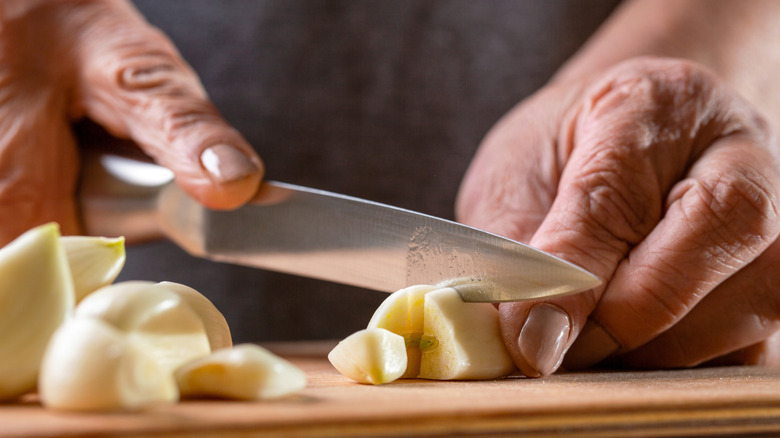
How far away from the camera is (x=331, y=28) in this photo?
160cm

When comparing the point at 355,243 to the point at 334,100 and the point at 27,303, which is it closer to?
the point at 27,303

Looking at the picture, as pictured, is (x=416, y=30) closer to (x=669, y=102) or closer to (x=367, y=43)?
(x=367, y=43)

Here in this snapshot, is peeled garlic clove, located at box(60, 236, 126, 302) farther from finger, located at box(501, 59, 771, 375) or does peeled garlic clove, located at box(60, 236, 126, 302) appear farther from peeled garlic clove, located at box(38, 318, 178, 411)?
finger, located at box(501, 59, 771, 375)

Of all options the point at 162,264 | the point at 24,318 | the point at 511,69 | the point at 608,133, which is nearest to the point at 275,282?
the point at 162,264

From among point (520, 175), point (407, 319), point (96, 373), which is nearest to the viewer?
point (96, 373)

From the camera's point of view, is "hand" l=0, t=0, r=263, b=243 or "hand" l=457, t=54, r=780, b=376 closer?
"hand" l=457, t=54, r=780, b=376

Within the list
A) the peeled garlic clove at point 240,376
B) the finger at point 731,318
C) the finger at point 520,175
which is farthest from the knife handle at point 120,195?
the finger at point 731,318

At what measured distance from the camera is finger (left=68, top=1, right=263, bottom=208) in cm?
99

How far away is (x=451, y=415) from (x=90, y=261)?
38 cm

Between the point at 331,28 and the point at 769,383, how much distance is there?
1.24 metres

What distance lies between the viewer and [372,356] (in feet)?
2.14

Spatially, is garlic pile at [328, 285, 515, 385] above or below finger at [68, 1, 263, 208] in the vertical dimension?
below

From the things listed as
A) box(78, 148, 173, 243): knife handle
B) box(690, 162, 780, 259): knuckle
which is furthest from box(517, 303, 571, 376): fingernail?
box(78, 148, 173, 243): knife handle

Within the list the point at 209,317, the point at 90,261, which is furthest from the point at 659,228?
the point at 90,261
